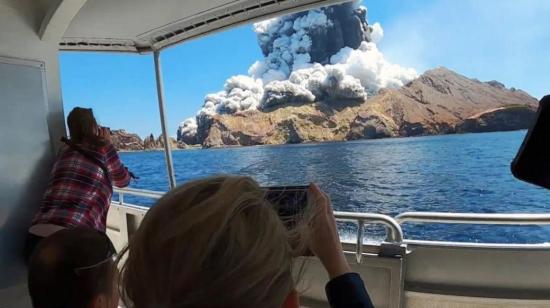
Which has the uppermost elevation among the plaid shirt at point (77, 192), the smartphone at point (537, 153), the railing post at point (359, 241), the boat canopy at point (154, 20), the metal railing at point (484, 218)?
the boat canopy at point (154, 20)

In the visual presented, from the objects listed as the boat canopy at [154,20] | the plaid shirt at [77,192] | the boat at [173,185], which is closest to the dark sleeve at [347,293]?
the boat at [173,185]

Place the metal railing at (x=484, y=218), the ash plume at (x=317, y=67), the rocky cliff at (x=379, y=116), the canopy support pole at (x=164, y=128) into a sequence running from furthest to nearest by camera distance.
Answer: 1. the ash plume at (x=317, y=67)
2. the rocky cliff at (x=379, y=116)
3. the canopy support pole at (x=164, y=128)
4. the metal railing at (x=484, y=218)

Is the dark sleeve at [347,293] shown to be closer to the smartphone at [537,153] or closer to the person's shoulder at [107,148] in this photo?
the smartphone at [537,153]

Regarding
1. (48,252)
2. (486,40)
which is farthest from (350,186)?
(48,252)

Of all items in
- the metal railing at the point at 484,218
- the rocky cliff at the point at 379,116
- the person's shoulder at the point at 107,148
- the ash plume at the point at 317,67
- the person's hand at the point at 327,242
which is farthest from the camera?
the ash plume at the point at 317,67

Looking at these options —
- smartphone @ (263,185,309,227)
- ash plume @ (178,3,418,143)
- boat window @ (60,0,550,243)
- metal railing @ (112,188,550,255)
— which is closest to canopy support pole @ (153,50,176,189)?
metal railing @ (112,188,550,255)

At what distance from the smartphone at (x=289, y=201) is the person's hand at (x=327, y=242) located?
2cm

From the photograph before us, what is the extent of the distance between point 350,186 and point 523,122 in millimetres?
3002

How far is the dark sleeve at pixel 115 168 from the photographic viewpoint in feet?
5.03

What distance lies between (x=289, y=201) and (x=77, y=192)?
47.0 inches

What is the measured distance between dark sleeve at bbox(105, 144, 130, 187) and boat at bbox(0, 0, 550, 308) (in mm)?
189

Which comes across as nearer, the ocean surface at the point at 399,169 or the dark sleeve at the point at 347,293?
the dark sleeve at the point at 347,293

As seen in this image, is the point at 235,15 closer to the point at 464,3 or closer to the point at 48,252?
the point at 48,252

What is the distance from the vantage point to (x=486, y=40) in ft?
29.7
